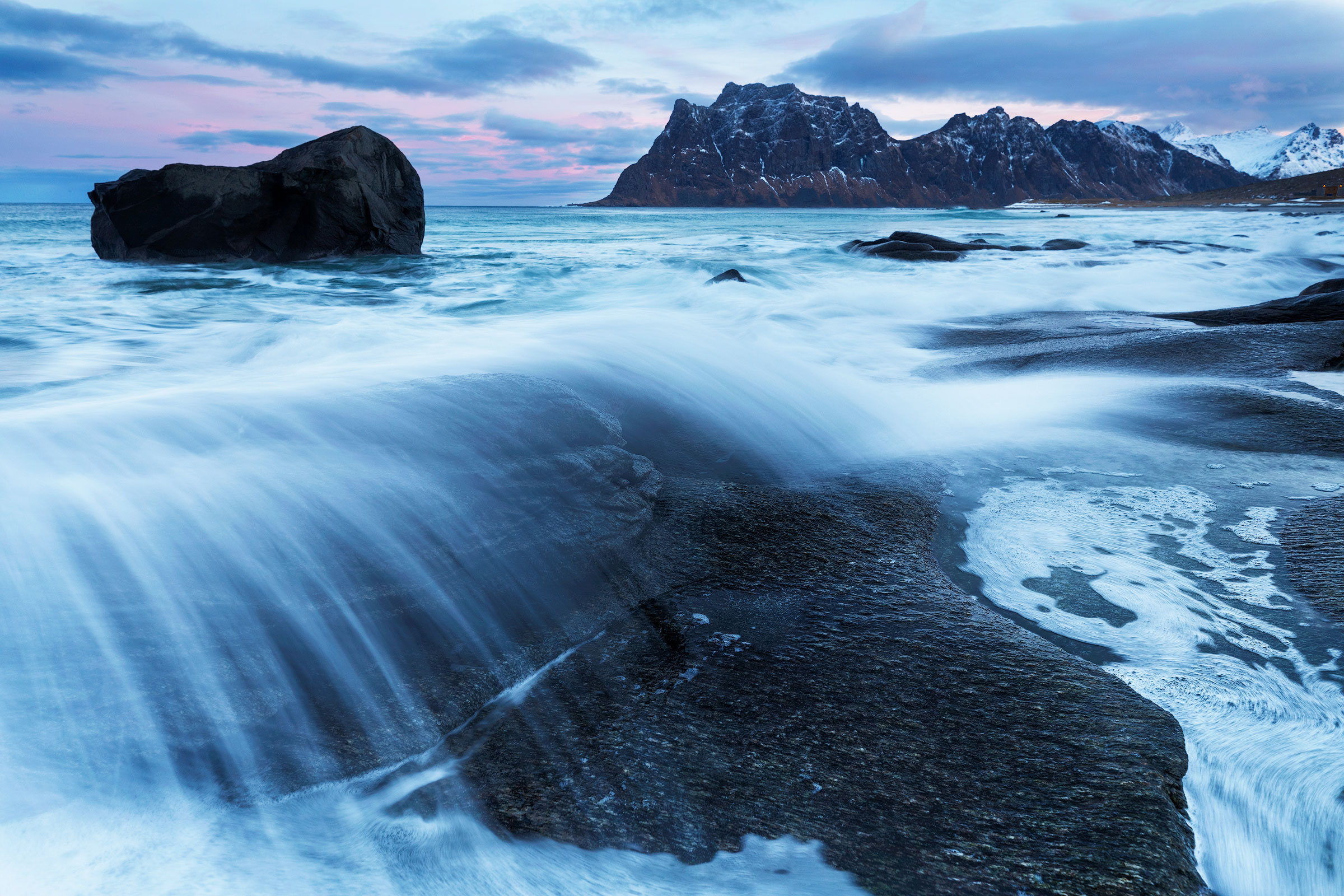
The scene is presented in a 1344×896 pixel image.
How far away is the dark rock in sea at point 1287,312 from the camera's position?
622 centimetres

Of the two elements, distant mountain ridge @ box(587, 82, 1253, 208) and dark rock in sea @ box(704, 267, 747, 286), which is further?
distant mountain ridge @ box(587, 82, 1253, 208)

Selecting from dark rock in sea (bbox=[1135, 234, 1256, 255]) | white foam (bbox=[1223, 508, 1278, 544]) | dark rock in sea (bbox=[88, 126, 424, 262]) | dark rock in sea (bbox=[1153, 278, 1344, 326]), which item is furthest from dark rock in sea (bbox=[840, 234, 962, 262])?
white foam (bbox=[1223, 508, 1278, 544])

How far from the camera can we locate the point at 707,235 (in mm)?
28719

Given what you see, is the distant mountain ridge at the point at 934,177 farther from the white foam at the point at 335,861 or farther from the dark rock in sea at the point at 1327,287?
the white foam at the point at 335,861

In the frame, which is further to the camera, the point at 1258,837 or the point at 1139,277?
the point at 1139,277

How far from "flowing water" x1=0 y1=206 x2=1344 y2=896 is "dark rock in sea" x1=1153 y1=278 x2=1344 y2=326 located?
2204 mm

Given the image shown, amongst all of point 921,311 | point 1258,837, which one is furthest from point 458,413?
point 921,311

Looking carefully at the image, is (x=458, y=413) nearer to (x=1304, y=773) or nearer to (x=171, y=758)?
(x=171, y=758)

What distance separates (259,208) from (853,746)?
17.2m

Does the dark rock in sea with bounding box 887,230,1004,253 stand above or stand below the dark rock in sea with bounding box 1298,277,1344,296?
above

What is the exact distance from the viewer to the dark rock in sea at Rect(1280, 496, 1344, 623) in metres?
2.33

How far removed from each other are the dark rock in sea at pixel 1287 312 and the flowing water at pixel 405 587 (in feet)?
7.23

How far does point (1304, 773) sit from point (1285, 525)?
4.91 ft

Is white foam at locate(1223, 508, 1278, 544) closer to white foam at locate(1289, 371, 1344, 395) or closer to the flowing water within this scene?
the flowing water
